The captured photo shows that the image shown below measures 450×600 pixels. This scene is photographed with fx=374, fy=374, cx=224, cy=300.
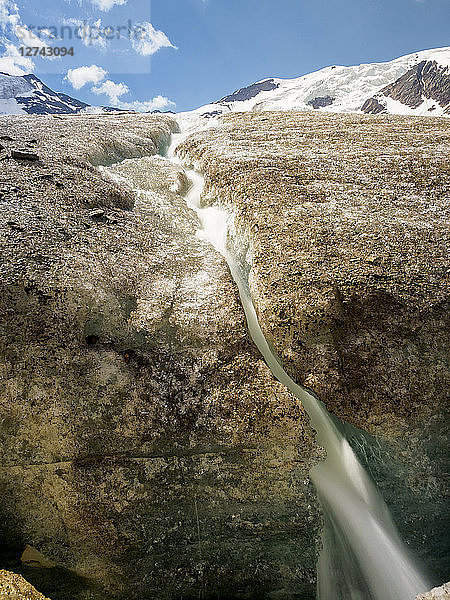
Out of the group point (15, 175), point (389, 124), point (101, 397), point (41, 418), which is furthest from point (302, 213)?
point (389, 124)

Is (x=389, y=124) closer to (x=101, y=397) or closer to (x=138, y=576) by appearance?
(x=101, y=397)

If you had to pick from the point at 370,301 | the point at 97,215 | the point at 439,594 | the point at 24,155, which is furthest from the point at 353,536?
the point at 24,155

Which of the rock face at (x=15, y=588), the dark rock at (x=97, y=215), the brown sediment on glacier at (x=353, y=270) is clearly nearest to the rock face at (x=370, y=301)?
the brown sediment on glacier at (x=353, y=270)

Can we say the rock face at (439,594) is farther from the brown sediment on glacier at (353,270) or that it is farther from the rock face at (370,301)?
the brown sediment on glacier at (353,270)

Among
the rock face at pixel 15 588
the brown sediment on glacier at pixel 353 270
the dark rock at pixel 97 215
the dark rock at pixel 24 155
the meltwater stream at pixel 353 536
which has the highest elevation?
the dark rock at pixel 24 155

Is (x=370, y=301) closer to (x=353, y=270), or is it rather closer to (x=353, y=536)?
(x=353, y=270)

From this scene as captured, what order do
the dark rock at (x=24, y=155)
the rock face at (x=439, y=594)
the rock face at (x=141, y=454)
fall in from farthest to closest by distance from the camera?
the dark rock at (x=24, y=155) < the rock face at (x=141, y=454) < the rock face at (x=439, y=594)

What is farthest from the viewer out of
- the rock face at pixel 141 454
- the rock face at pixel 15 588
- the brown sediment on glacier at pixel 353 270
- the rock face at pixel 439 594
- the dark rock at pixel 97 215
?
the dark rock at pixel 97 215
